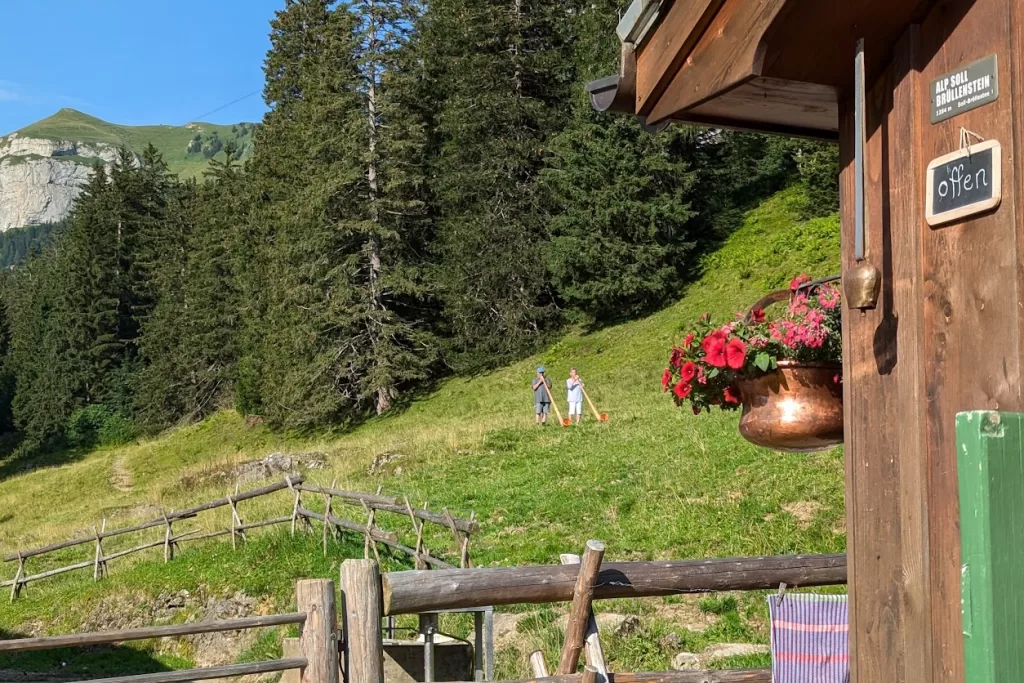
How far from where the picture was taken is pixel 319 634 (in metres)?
4.30

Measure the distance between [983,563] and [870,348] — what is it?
116cm

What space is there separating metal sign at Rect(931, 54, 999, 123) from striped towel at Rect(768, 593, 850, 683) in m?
2.14

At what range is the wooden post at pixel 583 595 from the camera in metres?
4.16

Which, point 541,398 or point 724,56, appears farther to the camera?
point 541,398

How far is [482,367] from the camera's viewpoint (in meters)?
36.2

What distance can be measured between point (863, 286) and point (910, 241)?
18cm

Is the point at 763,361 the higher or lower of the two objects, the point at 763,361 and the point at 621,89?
the lower

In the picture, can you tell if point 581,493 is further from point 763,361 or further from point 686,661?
point 763,361

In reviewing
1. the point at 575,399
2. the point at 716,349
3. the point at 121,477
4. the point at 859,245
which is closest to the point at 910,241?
the point at 859,245

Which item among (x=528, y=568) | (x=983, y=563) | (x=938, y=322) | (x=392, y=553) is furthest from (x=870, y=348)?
(x=392, y=553)

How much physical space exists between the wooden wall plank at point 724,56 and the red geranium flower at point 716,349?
759 mm

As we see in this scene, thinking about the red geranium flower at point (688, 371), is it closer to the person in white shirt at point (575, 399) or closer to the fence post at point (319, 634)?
the fence post at point (319, 634)

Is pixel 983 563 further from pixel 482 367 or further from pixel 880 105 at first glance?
pixel 482 367

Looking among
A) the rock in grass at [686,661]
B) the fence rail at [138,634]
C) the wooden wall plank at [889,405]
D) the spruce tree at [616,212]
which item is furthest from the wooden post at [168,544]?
the spruce tree at [616,212]
